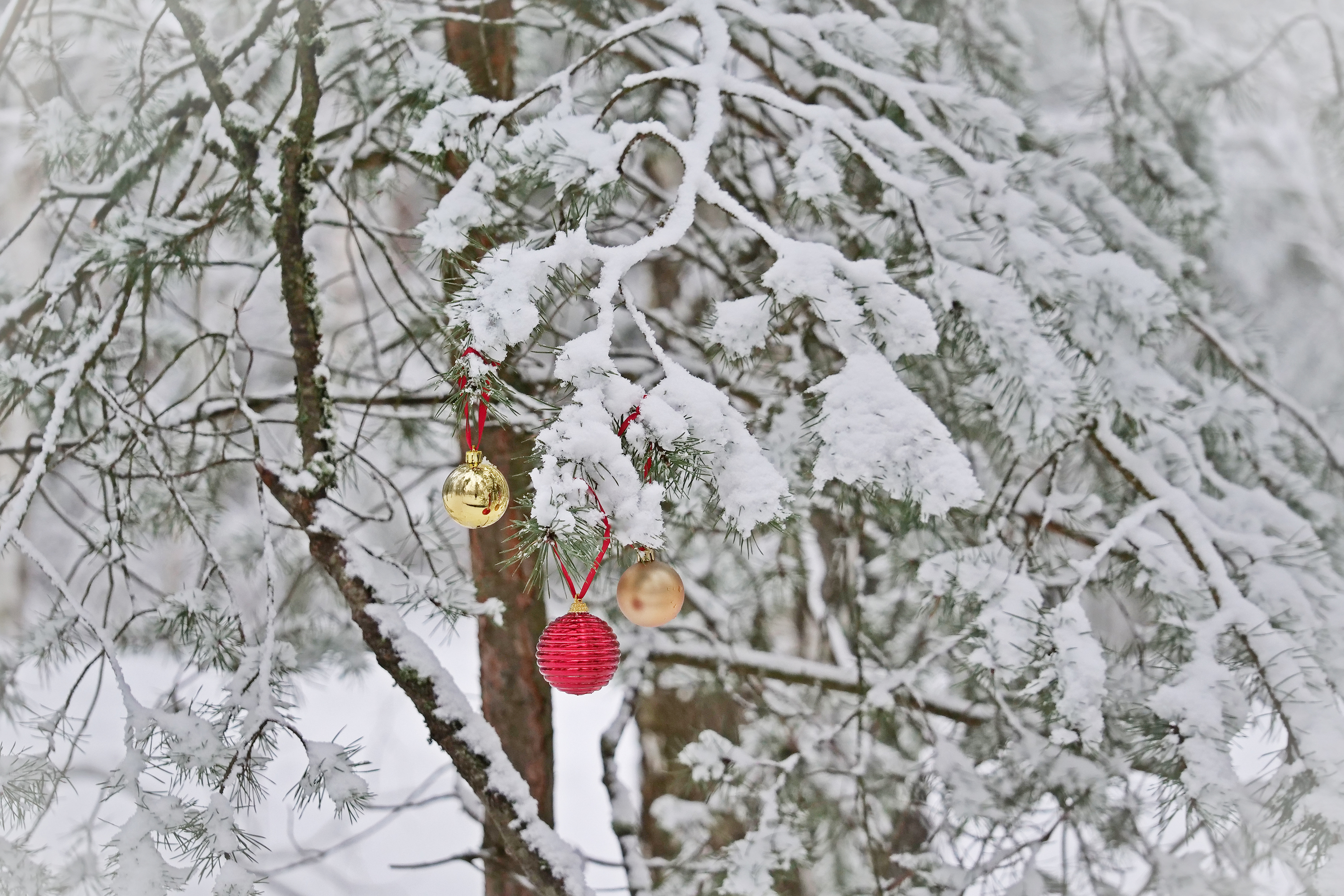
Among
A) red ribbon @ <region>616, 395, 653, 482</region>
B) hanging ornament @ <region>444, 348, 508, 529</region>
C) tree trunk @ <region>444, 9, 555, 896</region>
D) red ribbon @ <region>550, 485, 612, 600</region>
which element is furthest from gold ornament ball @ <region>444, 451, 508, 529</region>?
tree trunk @ <region>444, 9, 555, 896</region>

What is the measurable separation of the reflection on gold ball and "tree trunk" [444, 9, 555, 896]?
880 millimetres

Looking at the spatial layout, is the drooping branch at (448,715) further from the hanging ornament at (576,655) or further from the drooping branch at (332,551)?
the hanging ornament at (576,655)

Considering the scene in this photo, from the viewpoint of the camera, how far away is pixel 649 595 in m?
0.97

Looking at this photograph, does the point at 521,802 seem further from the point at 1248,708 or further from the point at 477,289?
the point at 1248,708

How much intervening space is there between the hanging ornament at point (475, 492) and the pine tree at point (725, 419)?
0.15 ft

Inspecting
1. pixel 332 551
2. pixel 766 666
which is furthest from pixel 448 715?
pixel 766 666

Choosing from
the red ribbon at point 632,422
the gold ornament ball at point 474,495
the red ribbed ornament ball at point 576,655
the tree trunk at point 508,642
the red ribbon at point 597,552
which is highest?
the tree trunk at point 508,642

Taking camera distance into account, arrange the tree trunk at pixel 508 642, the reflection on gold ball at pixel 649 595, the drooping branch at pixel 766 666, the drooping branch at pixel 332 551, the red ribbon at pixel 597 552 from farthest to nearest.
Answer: the drooping branch at pixel 766 666 < the tree trunk at pixel 508 642 < the drooping branch at pixel 332 551 < the reflection on gold ball at pixel 649 595 < the red ribbon at pixel 597 552

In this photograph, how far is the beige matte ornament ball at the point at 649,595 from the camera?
0.97m

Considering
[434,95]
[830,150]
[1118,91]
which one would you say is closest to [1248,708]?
[830,150]

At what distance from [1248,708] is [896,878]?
0.67 m

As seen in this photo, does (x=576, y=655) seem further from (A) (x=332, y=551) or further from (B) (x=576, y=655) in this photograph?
(A) (x=332, y=551)

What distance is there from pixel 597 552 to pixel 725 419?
7.2 inches

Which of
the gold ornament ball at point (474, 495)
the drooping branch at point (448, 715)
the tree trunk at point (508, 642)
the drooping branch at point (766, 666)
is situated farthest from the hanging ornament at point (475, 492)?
the drooping branch at point (766, 666)
